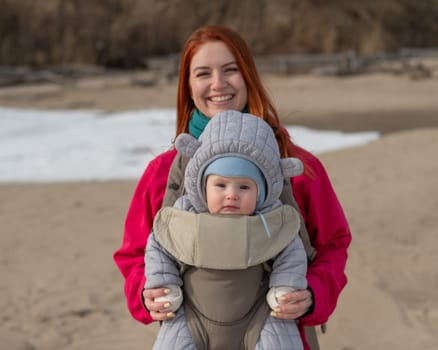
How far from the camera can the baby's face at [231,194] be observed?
1658 millimetres

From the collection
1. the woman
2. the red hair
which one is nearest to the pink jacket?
the woman

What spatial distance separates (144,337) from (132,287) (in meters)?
1.93

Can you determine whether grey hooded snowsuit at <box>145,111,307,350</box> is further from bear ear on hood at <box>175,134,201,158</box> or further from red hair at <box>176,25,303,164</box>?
red hair at <box>176,25,303,164</box>

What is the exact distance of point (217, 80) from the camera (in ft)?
6.25

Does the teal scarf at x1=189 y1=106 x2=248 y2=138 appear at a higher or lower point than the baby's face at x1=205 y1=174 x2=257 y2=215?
higher

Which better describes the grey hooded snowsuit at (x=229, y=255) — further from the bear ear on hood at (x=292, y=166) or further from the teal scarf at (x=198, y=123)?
the teal scarf at (x=198, y=123)

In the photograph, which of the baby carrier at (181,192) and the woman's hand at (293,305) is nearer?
the woman's hand at (293,305)

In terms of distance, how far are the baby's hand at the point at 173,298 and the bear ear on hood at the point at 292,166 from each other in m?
0.44

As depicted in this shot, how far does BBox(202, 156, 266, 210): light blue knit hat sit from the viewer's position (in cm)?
166

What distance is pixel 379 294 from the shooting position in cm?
407

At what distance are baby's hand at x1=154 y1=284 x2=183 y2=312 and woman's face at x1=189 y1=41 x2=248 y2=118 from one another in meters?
0.57

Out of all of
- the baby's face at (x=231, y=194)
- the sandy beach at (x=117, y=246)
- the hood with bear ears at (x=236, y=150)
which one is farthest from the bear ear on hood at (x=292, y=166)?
the sandy beach at (x=117, y=246)

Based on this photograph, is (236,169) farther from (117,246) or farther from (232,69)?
(117,246)

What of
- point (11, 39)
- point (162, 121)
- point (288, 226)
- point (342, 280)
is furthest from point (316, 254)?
point (11, 39)
